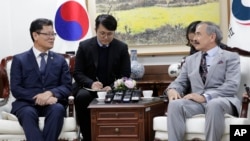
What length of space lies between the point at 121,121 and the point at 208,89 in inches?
30.7

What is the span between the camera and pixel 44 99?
358cm

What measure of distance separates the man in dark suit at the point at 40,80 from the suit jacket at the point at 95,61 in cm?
30

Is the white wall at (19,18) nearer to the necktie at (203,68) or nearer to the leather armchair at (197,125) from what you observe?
the necktie at (203,68)

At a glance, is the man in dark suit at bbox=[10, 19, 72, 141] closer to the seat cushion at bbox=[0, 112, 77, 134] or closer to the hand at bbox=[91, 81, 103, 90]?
the seat cushion at bbox=[0, 112, 77, 134]

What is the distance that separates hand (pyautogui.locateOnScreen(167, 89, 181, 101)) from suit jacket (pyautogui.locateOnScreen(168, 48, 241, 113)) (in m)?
0.09

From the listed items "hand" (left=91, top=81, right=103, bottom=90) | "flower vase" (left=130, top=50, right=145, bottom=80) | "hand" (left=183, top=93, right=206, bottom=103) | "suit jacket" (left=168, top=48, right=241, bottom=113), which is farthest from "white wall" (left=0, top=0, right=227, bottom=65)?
"hand" (left=183, top=93, right=206, bottom=103)

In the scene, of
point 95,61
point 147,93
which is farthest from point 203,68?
point 95,61

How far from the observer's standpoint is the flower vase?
4613 mm

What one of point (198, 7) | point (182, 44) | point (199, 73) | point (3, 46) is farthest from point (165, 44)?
point (3, 46)

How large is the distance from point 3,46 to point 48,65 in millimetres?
1486

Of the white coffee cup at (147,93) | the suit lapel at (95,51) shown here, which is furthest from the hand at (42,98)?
the white coffee cup at (147,93)

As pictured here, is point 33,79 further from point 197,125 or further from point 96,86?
point 197,125

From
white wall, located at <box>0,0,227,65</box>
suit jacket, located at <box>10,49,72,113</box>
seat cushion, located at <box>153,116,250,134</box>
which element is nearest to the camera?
seat cushion, located at <box>153,116,250,134</box>

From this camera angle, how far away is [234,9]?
13.8 feet
